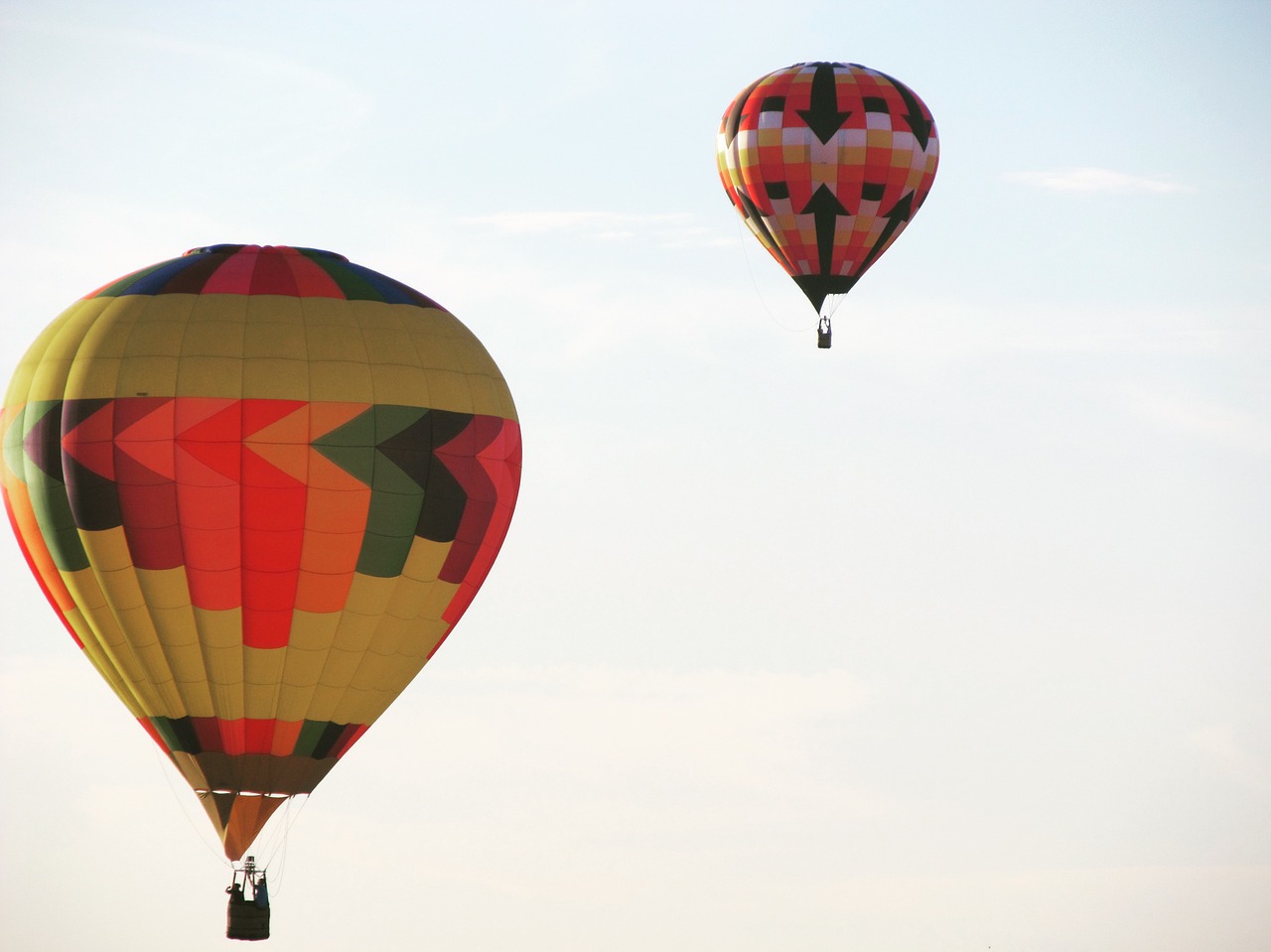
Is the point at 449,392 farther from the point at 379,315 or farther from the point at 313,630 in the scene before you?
the point at 313,630

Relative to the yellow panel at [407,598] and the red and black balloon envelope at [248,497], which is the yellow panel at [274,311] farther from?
the yellow panel at [407,598]

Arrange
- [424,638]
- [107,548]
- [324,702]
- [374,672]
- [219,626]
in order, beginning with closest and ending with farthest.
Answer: [107,548] < [219,626] < [324,702] < [374,672] < [424,638]

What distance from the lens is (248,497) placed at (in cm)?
3144

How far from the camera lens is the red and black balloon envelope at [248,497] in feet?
103

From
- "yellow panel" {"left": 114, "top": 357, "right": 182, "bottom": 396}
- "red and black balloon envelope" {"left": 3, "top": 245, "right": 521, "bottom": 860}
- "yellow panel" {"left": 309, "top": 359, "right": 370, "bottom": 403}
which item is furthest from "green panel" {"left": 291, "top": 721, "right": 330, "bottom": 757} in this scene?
"yellow panel" {"left": 114, "top": 357, "right": 182, "bottom": 396}

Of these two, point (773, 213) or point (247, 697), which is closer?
point (247, 697)

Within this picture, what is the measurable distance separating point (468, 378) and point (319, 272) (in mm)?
2058

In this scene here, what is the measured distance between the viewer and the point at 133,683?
32188 millimetres

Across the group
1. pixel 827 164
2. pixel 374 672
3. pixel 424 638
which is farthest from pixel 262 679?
pixel 827 164

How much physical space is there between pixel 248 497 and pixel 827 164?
13.0m

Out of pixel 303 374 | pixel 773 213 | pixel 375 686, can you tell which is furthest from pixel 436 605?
pixel 773 213

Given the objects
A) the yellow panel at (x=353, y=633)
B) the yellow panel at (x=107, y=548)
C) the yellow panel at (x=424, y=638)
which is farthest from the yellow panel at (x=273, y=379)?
the yellow panel at (x=424, y=638)

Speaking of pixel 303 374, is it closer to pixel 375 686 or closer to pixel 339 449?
pixel 339 449

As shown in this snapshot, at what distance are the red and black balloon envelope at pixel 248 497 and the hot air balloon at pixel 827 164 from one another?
33.6ft
